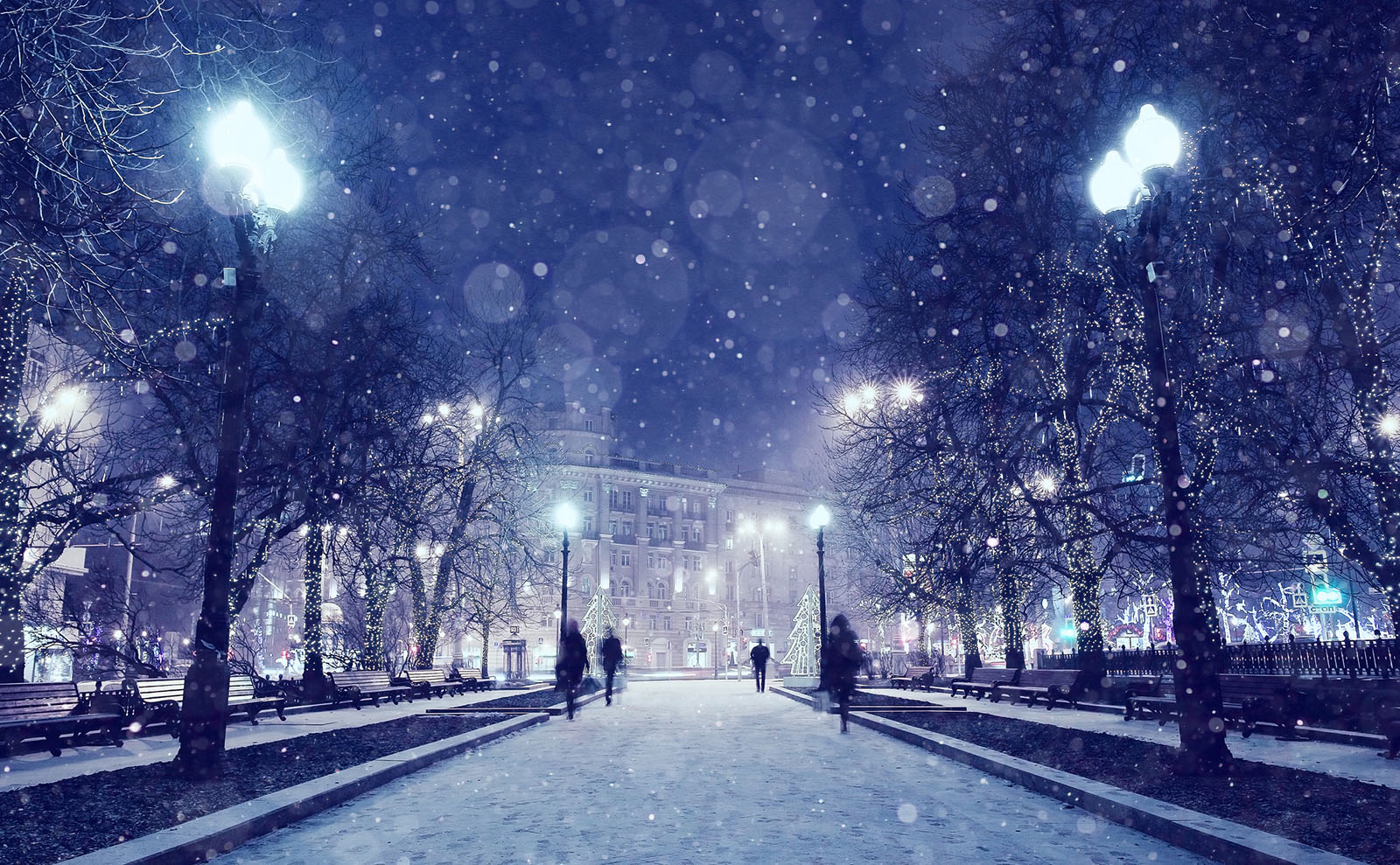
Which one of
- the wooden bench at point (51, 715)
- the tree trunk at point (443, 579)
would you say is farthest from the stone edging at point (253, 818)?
the tree trunk at point (443, 579)

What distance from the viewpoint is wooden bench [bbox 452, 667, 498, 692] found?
101ft

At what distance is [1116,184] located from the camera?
1028 centimetres

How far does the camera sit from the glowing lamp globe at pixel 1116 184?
10.2 meters

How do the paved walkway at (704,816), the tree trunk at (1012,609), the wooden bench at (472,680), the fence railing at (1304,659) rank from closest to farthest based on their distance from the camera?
the paved walkway at (704,816) < the fence railing at (1304,659) < the tree trunk at (1012,609) < the wooden bench at (472,680)

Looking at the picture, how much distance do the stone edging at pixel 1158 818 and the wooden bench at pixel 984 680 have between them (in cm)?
1231

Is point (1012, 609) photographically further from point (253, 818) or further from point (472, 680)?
point (253, 818)

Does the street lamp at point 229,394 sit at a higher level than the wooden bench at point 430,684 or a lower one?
higher

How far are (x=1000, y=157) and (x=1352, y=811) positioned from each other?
653 inches

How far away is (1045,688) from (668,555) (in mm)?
68138

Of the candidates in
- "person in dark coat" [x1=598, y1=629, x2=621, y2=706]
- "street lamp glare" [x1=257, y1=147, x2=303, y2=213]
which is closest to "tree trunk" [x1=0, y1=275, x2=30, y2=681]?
"street lamp glare" [x1=257, y1=147, x2=303, y2=213]

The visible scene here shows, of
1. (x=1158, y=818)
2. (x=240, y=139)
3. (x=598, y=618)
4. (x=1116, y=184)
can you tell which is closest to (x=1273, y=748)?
(x=1158, y=818)

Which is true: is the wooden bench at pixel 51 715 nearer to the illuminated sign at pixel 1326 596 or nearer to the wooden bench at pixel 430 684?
the wooden bench at pixel 430 684

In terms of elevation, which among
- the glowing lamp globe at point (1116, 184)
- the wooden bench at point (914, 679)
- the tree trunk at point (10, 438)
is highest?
the glowing lamp globe at point (1116, 184)

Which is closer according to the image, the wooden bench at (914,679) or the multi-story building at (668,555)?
the wooden bench at (914,679)
